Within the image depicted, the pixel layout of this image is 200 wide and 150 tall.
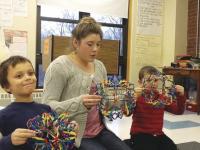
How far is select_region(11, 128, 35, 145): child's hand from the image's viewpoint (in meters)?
1.10

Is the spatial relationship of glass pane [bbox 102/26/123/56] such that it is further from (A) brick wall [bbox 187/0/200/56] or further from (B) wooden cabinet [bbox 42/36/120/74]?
(A) brick wall [bbox 187/0/200/56]

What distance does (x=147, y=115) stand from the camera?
1.89 m

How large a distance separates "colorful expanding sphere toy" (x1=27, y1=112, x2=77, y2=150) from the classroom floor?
1821 millimetres

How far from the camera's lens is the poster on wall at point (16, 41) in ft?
13.4

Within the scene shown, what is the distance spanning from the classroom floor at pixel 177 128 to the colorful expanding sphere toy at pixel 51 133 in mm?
1821

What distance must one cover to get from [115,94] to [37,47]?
314 centimetres

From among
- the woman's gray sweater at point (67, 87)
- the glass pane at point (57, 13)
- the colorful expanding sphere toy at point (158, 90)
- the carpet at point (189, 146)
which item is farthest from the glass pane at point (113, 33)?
the woman's gray sweater at point (67, 87)

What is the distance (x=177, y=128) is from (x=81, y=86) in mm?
2147

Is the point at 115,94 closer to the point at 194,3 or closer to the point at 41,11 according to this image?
the point at 41,11

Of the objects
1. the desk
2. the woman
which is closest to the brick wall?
the desk

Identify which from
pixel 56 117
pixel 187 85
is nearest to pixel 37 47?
pixel 187 85

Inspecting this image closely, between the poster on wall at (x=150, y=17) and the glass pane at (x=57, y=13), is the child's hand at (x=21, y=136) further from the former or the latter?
the poster on wall at (x=150, y=17)

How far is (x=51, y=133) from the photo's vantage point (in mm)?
1135

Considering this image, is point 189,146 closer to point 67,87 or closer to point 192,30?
point 67,87
